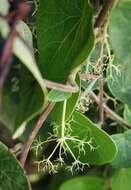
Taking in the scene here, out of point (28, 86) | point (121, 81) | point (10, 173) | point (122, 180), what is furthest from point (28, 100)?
point (122, 180)

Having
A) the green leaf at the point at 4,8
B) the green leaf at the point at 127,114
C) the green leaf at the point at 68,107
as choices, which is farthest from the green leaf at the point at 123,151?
the green leaf at the point at 4,8

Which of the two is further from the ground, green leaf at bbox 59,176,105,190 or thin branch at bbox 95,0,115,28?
thin branch at bbox 95,0,115,28

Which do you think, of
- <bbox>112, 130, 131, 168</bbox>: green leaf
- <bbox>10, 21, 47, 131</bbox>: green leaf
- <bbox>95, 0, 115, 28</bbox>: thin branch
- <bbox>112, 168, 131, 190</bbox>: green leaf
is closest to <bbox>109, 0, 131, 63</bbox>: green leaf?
<bbox>95, 0, 115, 28</bbox>: thin branch

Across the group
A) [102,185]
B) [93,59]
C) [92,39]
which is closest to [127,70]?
[93,59]

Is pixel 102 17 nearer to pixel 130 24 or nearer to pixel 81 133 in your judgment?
pixel 130 24

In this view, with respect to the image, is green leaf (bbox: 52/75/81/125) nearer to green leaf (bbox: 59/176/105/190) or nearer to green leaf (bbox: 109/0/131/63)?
green leaf (bbox: 109/0/131/63)

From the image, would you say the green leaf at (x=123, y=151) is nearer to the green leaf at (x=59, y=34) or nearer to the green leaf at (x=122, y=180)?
the green leaf at (x=122, y=180)

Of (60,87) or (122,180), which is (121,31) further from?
(122,180)
